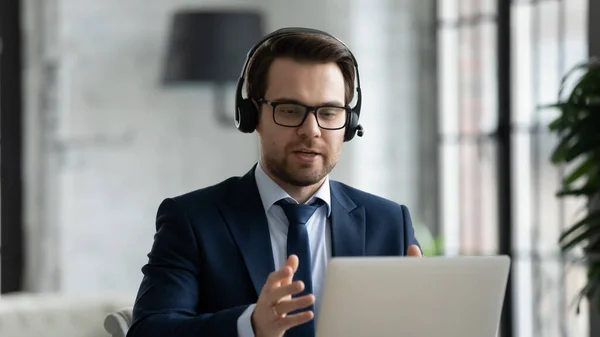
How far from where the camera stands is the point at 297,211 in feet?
6.80

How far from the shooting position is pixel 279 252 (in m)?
2.08

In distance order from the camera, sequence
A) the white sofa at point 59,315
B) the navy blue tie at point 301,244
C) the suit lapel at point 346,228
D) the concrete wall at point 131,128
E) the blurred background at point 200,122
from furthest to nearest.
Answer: the concrete wall at point 131,128
the blurred background at point 200,122
the white sofa at point 59,315
the suit lapel at point 346,228
the navy blue tie at point 301,244

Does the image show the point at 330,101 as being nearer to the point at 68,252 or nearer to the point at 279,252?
the point at 279,252

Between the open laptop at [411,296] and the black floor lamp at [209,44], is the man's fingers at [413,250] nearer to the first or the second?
the open laptop at [411,296]

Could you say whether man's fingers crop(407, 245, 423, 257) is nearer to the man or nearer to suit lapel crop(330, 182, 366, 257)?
Answer: the man

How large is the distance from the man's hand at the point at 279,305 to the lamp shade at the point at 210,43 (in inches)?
135

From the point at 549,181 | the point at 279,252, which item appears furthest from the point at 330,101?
the point at 549,181

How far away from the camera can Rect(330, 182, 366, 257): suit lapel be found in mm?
2096

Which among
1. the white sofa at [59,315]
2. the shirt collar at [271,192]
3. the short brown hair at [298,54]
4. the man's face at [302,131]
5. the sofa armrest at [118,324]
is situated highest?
the short brown hair at [298,54]

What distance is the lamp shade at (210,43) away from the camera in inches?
200

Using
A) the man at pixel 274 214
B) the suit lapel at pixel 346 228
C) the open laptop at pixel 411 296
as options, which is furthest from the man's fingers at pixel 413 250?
the open laptop at pixel 411 296

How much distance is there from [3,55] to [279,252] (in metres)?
3.52

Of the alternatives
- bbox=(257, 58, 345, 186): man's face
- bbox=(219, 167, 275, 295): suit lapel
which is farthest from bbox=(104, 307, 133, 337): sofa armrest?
bbox=(257, 58, 345, 186): man's face

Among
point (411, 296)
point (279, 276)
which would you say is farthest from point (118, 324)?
point (411, 296)
